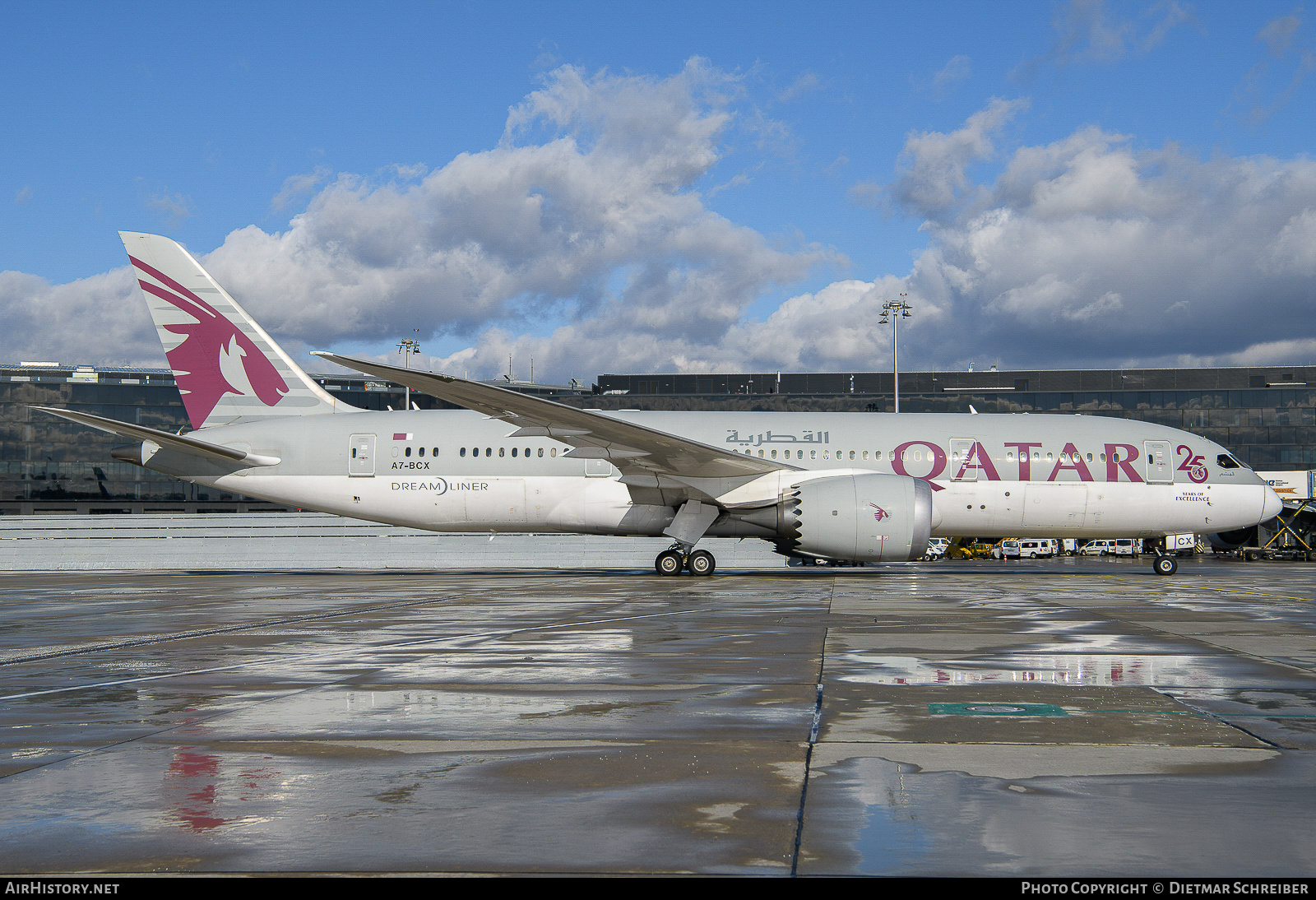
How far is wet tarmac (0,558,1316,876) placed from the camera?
3.59 metres

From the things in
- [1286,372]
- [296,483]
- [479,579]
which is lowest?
[479,579]

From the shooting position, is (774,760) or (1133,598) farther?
(1133,598)

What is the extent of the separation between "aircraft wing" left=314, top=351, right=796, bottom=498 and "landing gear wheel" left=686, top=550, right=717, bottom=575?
1444mm

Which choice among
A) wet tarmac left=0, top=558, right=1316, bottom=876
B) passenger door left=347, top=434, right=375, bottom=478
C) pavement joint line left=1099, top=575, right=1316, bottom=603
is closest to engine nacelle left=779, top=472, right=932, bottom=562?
pavement joint line left=1099, top=575, right=1316, bottom=603

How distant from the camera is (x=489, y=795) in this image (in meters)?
4.33

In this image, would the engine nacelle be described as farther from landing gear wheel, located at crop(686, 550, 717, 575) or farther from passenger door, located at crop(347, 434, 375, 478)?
passenger door, located at crop(347, 434, 375, 478)

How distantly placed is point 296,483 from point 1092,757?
2108cm

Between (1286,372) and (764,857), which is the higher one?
(1286,372)

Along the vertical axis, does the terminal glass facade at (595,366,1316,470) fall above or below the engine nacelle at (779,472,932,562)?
above

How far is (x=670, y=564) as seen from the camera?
858 inches

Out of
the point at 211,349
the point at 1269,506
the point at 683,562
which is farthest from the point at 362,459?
the point at 1269,506

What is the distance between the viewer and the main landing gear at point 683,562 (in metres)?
21.6
